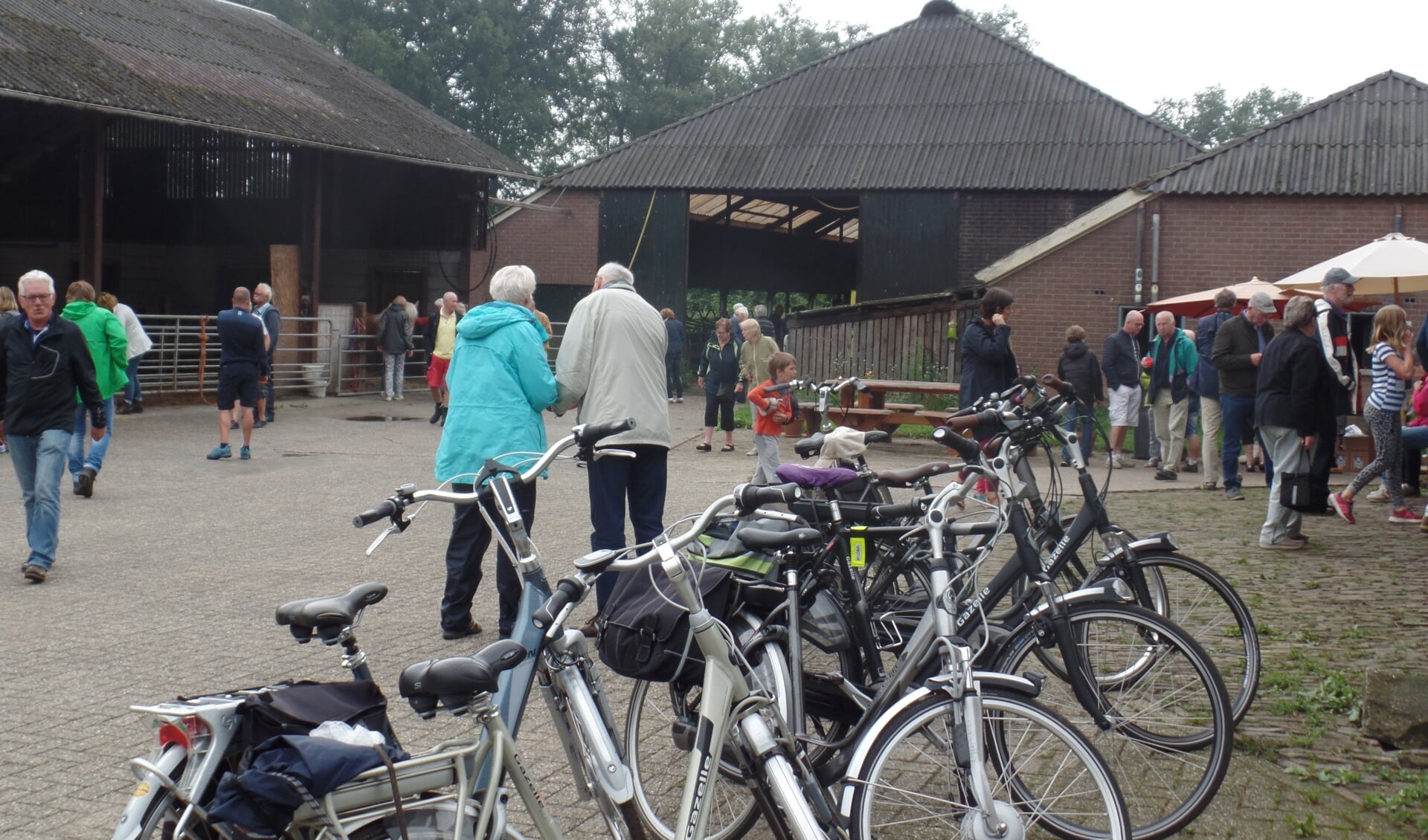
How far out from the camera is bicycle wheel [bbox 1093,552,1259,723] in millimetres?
5062

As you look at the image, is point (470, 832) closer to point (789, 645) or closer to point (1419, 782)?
point (789, 645)

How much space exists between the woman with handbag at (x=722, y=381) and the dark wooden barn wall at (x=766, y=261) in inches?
715

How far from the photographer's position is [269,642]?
21.6 ft

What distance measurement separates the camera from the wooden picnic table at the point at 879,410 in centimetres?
1675

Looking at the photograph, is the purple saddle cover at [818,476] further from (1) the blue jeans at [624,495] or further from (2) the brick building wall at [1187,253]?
(2) the brick building wall at [1187,253]

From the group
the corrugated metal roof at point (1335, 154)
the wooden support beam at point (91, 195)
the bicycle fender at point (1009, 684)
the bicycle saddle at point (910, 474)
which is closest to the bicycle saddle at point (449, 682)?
the bicycle fender at point (1009, 684)

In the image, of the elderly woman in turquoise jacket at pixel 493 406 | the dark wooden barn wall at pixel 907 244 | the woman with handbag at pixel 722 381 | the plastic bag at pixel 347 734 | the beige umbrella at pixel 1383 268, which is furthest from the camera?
the dark wooden barn wall at pixel 907 244

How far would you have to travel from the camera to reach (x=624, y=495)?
6.50 m

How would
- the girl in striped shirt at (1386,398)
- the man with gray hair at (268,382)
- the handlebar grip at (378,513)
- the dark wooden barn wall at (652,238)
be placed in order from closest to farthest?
the handlebar grip at (378,513) → the girl in striped shirt at (1386,398) → the man with gray hair at (268,382) → the dark wooden barn wall at (652,238)

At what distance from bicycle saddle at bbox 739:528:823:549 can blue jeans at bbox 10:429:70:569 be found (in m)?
5.86

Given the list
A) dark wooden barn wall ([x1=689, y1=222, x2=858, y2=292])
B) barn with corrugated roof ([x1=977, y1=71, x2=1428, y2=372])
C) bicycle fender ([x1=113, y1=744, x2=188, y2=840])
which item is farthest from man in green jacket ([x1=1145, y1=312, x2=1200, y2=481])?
dark wooden barn wall ([x1=689, y1=222, x2=858, y2=292])

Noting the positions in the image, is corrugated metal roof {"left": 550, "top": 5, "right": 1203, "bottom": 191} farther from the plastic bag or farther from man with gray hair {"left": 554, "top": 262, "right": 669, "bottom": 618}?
the plastic bag

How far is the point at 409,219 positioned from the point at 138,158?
5605mm

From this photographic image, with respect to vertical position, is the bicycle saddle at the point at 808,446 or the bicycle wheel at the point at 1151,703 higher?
the bicycle saddle at the point at 808,446
